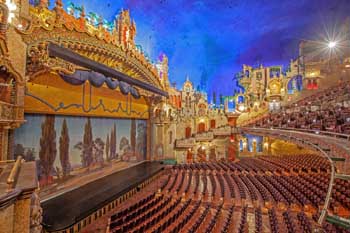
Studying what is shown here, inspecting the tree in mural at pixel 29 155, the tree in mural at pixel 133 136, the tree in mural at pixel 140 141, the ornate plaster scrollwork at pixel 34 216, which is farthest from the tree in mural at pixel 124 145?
the ornate plaster scrollwork at pixel 34 216

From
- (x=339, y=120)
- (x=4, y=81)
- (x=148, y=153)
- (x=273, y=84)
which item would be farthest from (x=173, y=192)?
(x=273, y=84)

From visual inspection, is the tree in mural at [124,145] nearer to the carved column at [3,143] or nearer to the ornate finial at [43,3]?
the carved column at [3,143]

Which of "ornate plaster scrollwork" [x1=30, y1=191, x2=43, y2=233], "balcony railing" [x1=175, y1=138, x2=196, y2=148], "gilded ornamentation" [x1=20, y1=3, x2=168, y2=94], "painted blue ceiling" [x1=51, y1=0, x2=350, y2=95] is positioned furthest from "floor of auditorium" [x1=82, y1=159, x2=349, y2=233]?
"painted blue ceiling" [x1=51, y1=0, x2=350, y2=95]

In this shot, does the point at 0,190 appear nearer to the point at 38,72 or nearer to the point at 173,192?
the point at 38,72

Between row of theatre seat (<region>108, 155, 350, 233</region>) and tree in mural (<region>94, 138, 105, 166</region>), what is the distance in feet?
11.0

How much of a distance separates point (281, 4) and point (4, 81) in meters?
26.1

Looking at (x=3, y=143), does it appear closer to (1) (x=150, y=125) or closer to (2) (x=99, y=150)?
(2) (x=99, y=150)

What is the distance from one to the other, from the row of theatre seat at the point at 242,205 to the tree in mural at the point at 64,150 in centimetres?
323

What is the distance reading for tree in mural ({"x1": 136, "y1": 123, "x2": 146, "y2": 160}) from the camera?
12.8 metres

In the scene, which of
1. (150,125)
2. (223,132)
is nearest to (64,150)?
(150,125)

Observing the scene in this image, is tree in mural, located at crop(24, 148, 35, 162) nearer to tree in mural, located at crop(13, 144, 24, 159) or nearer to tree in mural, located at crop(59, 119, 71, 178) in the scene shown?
tree in mural, located at crop(13, 144, 24, 159)

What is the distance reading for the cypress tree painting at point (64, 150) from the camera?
24.6 feet

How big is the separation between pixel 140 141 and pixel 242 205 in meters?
8.02

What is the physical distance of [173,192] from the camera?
26.3 ft
